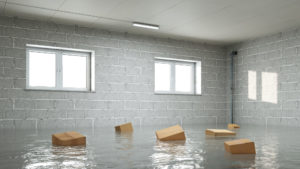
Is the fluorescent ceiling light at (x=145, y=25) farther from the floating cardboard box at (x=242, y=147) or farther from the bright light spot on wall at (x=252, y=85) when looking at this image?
the floating cardboard box at (x=242, y=147)

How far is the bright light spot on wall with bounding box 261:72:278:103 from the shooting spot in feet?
27.3

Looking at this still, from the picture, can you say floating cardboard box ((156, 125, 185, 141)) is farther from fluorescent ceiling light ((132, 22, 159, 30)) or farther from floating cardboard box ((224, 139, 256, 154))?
fluorescent ceiling light ((132, 22, 159, 30))

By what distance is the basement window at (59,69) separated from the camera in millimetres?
7215

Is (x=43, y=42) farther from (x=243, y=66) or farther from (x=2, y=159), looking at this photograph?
(x=243, y=66)

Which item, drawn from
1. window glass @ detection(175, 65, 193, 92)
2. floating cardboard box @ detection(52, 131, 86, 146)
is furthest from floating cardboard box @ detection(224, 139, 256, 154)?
window glass @ detection(175, 65, 193, 92)

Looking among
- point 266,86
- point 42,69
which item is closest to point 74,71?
point 42,69

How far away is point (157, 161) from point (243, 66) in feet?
25.2

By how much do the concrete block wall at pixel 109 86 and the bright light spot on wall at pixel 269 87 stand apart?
1.48 m

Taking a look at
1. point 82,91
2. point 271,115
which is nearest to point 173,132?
point 82,91

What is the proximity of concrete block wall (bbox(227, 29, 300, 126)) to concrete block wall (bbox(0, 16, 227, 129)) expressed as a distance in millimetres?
686

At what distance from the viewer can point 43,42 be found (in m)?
7.12

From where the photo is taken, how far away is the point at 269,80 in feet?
27.8

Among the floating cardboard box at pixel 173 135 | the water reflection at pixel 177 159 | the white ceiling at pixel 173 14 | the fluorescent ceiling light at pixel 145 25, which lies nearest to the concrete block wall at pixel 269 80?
the white ceiling at pixel 173 14

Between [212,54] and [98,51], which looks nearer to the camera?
[98,51]
